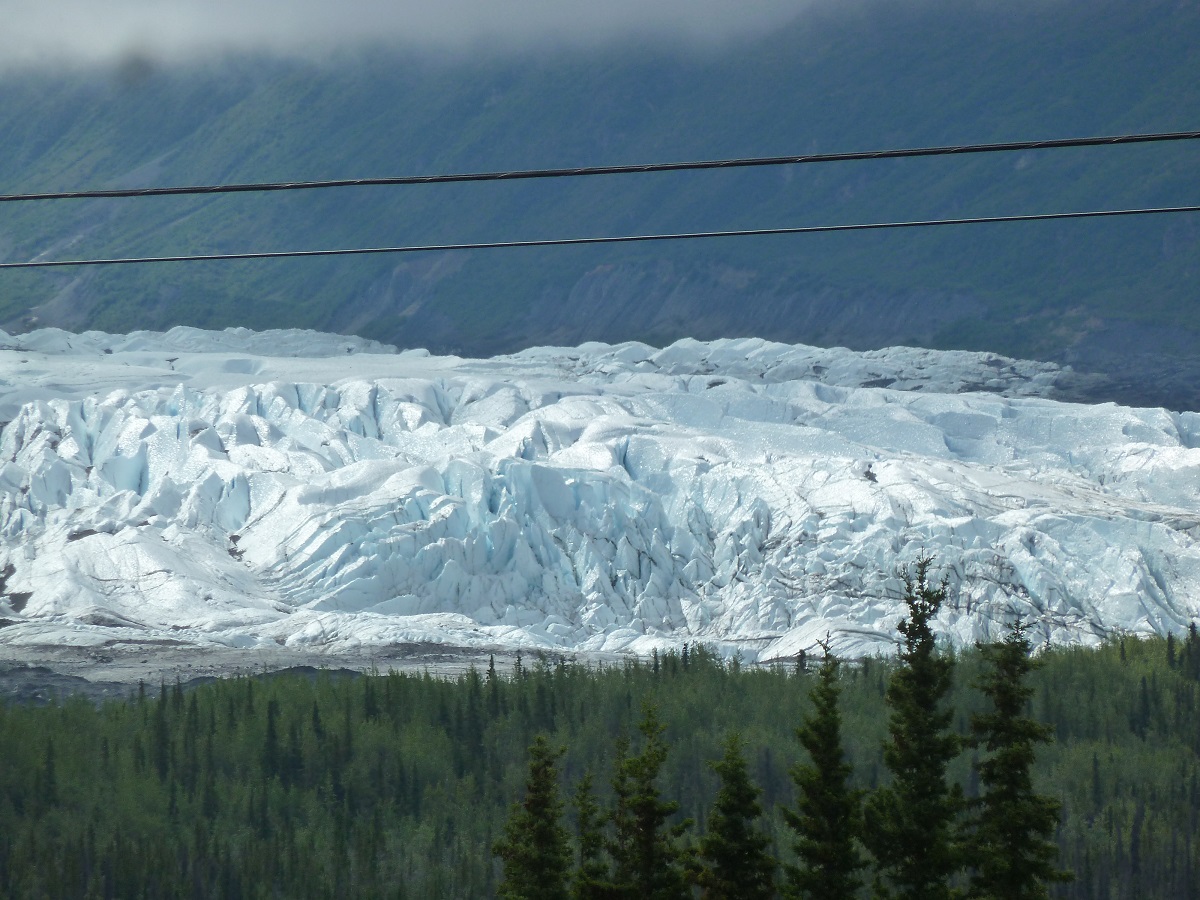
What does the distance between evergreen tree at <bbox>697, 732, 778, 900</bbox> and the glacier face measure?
309 ft

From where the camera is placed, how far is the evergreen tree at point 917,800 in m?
26.2

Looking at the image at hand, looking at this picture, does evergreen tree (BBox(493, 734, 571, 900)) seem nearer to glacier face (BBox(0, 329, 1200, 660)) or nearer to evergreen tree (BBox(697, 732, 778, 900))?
evergreen tree (BBox(697, 732, 778, 900))

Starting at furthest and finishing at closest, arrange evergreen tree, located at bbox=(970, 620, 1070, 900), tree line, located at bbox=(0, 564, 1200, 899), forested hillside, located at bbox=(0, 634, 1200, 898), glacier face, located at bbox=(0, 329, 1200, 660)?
glacier face, located at bbox=(0, 329, 1200, 660)
forested hillside, located at bbox=(0, 634, 1200, 898)
tree line, located at bbox=(0, 564, 1200, 899)
evergreen tree, located at bbox=(970, 620, 1070, 900)

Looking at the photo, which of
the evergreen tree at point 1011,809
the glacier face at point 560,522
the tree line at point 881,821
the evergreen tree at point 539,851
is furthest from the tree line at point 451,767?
the evergreen tree at point 1011,809

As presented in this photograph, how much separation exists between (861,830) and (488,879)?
4712cm

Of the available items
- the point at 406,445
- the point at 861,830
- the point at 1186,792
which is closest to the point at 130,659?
the point at 406,445

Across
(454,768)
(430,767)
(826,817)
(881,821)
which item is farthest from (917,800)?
(454,768)

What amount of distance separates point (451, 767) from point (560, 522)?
Answer: 52516 mm

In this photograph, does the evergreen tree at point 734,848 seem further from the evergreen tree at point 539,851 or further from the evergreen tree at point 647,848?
the evergreen tree at point 539,851

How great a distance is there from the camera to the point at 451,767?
92.9 meters

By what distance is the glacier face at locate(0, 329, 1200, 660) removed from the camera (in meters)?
133

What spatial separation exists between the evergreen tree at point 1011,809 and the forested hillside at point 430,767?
46801 mm

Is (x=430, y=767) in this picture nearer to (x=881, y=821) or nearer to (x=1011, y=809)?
(x=881, y=821)

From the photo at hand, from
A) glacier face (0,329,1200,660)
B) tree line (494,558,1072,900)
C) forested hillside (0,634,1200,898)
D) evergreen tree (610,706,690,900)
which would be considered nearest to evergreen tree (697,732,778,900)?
tree line (494,558,1072,900)
